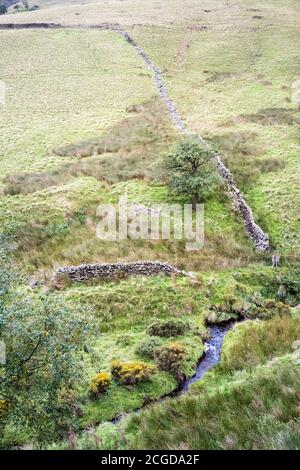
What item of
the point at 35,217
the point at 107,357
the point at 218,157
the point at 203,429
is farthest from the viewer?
the point at 218,157

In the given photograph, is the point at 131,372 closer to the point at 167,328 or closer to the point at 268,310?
the point at 167,328

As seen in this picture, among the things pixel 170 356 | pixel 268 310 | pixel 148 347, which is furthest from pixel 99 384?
pixel 268 310

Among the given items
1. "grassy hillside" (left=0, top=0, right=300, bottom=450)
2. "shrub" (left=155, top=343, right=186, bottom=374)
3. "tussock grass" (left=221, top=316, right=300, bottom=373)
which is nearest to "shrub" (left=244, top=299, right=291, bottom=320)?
"grassy hillside" (left=0, top=0, right=300, bottom=450)

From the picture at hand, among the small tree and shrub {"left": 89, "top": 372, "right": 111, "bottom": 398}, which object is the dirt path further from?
shrub {"left": 89, "top": 372, "right": 111, "bottom": 398}

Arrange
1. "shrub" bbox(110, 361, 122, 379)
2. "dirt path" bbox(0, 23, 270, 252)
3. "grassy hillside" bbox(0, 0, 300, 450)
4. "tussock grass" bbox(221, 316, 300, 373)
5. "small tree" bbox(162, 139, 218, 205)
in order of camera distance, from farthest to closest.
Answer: "small tree" bbox(162, 139, 218, 205)
"dirt path" bbox(0, 23, 270, 252)
"shrub" bbox(110, 361, 122, 379)
"tussock grass" bbox(221, 316, 300, 373)
"grassy hillside" bbox(0, 0, 300, 450)

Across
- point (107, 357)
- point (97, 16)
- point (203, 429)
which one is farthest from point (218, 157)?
point (97, 16)

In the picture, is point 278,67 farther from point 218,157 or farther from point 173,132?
point 218,157

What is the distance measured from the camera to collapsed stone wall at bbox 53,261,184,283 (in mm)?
21875

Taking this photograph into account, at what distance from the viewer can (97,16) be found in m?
85.8

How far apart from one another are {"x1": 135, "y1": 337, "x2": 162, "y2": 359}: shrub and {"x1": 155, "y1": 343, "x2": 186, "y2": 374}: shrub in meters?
0.22

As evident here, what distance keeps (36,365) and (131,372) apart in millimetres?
Answer: 5159

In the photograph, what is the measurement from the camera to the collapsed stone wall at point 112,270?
2188 centimetres

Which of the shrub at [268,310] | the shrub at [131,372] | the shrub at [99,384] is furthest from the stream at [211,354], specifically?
the shrub at [99,384]
